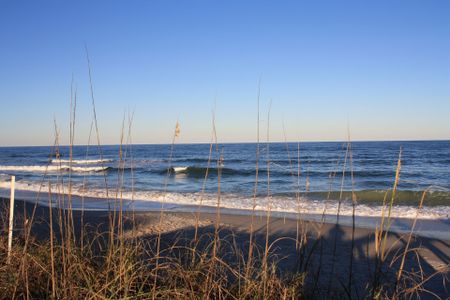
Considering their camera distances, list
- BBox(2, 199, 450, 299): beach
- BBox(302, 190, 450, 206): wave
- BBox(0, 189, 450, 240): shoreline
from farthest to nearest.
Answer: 1. BBox(302, 190, 450, 206): wave
2. BBox(0, 189, 450, 240): shoreline
3. BBox(2, 199, 450, 299): beach

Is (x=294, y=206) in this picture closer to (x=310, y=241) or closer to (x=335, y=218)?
(x=335, y=218)

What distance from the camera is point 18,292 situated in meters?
2.52

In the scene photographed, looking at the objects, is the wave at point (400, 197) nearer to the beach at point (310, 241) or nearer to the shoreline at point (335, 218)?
the shoreline at point (335, 218)

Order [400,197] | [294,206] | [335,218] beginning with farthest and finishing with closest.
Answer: [400,197] → [294,206] → [335,218]

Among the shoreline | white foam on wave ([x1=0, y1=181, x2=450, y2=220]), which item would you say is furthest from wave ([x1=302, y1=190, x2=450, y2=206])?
the shoreline

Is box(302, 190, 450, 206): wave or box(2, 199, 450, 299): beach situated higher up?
box(2, 199, 450, 299): beach

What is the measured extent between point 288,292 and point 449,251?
4829 millimetres

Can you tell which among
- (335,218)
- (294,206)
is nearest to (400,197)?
(294,206)

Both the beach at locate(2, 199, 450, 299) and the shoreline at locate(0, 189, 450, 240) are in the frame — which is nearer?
the beach at locate(2, 199, 450, 299)

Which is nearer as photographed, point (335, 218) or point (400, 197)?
point (335, 218)

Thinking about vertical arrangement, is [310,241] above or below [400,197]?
above

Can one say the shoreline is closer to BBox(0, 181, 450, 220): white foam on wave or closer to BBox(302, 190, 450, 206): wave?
BBox(0, 181, 450, 220): white foam on wave

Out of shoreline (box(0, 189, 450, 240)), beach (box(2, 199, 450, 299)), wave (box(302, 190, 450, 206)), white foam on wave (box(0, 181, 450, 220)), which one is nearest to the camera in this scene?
beach (box(2, 199, 450, 299))

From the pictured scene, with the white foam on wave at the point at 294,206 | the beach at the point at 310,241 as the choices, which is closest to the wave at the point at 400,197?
the white foam on wave at the point at 294,206
